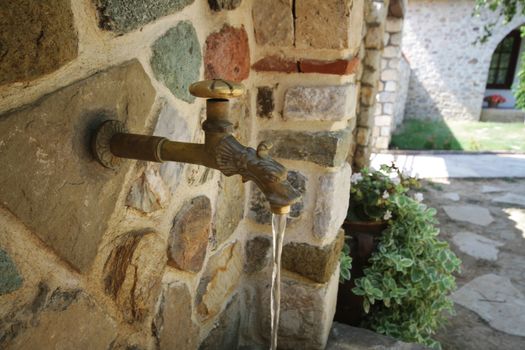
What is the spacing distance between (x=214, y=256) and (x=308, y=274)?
0.37 meters

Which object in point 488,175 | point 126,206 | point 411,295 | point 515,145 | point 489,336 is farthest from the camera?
point 515,145

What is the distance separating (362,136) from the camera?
3.72 meters

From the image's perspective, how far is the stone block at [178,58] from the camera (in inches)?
29.3

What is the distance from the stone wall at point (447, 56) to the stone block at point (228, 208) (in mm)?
9489

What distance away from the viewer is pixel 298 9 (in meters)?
1.09

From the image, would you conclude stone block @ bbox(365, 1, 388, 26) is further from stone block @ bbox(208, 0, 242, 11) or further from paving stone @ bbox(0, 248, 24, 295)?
paving stone @ bbox(0, 248, 24, 295)

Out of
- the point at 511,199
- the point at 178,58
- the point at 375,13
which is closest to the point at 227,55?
the point at 178,58

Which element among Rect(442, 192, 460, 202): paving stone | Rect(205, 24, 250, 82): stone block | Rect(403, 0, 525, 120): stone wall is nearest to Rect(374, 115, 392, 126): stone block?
Rect(442, 192, 460, 202): paving stone

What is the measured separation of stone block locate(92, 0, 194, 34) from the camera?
0.59m

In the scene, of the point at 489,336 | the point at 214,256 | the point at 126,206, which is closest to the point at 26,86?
the point at 126,206

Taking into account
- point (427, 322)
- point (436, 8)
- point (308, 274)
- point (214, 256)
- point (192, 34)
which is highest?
point (436, 8)

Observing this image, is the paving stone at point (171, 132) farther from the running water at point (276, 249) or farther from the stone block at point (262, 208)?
the stone block at point (262, 208)

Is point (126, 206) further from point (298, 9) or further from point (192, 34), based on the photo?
point (298, 9)

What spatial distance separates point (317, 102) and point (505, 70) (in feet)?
41.7
